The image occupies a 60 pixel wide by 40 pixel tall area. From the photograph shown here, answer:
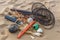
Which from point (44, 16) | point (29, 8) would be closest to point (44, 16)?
point (44, 16)

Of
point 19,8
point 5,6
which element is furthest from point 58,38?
point 5,6

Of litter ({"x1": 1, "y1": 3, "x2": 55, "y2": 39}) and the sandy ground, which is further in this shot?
litter ({"x1": 1, "y1": 3, "x2": 55, "y2": 39})

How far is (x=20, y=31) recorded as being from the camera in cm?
219

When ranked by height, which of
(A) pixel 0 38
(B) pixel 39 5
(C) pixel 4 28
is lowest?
(A) pixel 0 38

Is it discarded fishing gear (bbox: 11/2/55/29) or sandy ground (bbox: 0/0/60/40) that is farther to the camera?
discarded fishing gear (bbox: 11/2/55/29)

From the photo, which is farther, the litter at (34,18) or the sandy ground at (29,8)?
the litter at (34,18)

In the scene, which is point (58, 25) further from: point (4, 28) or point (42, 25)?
point (4, 28)

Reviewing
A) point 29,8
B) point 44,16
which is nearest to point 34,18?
point 44,16

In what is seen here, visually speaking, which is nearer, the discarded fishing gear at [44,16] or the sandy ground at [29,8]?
the sandy ground at [29,8]

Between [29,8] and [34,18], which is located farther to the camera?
[29,8]

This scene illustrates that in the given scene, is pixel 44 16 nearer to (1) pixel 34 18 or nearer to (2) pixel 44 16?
(2) pixel 44 16

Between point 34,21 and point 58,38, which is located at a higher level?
point 34,21

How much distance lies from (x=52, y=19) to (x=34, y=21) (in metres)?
0.22

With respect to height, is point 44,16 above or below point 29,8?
below
